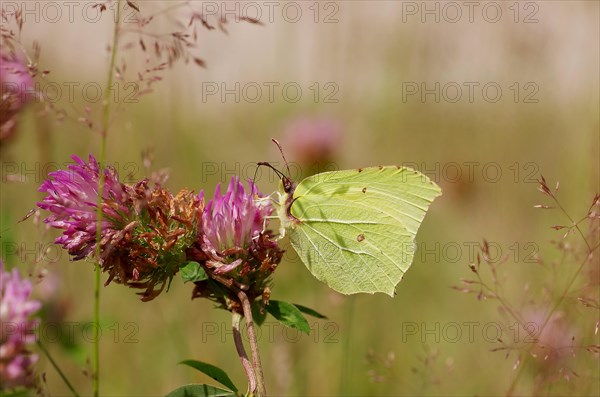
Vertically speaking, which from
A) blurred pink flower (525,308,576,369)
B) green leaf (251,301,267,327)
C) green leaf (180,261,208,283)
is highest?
green leaf (180,261,208,283)

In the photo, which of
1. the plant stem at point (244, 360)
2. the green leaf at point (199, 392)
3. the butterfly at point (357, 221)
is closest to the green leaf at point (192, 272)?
the plant stem at point (244, 360)

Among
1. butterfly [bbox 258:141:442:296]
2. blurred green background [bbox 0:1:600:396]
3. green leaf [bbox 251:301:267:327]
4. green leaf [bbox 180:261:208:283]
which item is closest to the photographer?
green leaf [bbox 180:261:208:283]

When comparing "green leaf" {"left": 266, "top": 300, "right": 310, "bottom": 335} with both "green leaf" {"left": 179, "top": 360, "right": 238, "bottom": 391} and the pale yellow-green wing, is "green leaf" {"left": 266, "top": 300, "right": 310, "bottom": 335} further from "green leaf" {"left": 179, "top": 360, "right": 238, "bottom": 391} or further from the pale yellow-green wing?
the pale yellow-green wing

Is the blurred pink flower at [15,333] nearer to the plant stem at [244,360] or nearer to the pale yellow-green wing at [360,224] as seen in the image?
the plant stem at [244,360]

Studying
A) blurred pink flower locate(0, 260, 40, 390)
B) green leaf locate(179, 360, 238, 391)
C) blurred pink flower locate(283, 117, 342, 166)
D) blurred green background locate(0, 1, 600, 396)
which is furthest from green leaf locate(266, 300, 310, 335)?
blurred pink flower locate(283, 117, 342, 166)

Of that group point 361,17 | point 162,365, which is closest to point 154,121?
point 361,17

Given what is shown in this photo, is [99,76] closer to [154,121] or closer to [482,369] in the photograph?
[154,121]
